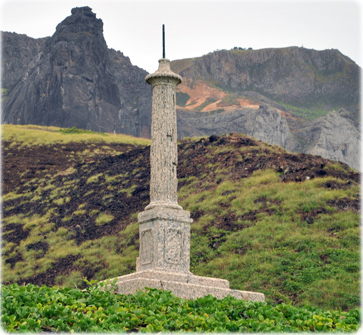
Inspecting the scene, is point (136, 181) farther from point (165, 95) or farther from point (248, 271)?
point (165, 95)

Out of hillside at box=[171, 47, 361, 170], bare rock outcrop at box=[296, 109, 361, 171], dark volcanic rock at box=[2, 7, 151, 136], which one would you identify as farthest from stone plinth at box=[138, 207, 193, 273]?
dark volcanic rock at box=[2, 7, 151, 136]

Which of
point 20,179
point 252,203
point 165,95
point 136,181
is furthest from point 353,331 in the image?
point 20,179

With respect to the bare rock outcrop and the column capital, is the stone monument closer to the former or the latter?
the column capital

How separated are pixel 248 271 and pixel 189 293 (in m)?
7.75

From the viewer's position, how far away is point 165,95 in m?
13.3

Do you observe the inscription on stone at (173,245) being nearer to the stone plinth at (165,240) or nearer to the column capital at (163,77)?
the stone plinth at (165,240)

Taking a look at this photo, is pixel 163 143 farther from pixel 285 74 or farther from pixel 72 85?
pixel 285 74

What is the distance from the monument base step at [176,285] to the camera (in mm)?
10711

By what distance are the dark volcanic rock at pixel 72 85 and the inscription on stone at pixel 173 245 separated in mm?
72873

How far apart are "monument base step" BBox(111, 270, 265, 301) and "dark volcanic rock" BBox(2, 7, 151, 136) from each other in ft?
242

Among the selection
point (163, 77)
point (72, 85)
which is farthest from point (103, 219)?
point (72, 85)

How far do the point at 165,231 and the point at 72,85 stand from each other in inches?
3031

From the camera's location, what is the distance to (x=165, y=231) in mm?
12297

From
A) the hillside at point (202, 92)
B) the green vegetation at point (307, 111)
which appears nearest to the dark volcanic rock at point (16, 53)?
the hillside at point (202, 92)
